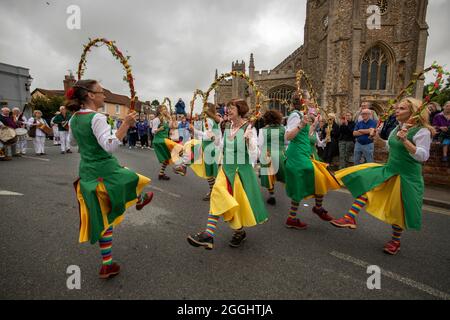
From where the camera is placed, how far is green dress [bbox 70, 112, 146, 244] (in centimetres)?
247

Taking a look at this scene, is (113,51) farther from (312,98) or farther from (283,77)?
(283,77)

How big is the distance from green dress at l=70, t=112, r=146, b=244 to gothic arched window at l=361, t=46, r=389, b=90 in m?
28.0

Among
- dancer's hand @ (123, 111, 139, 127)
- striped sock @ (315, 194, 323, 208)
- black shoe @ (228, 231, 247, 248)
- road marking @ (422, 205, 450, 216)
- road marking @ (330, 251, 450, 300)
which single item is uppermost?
dancer's hand @ (123, 111, 139, 127)

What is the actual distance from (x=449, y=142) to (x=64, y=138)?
15.4 metres

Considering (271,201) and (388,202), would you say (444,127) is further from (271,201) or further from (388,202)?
(271,201)

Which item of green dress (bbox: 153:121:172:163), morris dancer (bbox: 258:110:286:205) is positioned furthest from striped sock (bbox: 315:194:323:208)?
green dress (bbox: 153:121:172:163)

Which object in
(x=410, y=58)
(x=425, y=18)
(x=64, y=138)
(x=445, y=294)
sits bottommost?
(x=445, y=294)

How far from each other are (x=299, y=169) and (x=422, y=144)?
1.59 metres

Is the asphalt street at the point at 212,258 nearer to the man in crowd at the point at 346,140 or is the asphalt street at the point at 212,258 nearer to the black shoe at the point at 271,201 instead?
the black shoe at the point at 271,201

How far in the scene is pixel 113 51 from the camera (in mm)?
2750

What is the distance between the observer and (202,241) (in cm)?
290

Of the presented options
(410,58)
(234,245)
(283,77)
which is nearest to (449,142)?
(234,245)

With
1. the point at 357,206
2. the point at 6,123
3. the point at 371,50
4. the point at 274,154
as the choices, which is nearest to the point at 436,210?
the point at 357,206

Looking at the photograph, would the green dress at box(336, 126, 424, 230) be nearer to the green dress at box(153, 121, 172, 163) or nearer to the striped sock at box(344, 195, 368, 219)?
the striped sock at box(344, 195, 368, 219)
